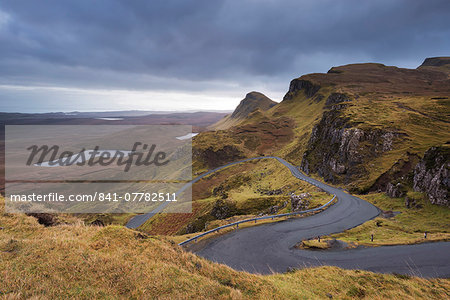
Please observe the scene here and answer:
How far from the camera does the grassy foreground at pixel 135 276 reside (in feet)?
26.4

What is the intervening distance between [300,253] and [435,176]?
27.7 m

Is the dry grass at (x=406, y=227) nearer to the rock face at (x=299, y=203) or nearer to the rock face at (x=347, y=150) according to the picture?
the rock face at (x=299, y=203)

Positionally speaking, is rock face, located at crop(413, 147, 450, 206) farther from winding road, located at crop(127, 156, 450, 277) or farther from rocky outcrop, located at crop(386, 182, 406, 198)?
winding road, located at crop(127, 156, 450, 277)

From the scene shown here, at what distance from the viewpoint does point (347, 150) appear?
54.4m

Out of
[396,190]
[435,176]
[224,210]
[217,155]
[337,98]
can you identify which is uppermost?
[337,98]

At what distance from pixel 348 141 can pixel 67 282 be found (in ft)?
206

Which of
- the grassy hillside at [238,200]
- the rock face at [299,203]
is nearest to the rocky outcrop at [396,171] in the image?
the grassy hillside at [238,200]

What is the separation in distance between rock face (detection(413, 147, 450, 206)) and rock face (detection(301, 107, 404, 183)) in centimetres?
1342

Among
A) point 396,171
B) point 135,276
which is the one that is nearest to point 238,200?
point 396,171

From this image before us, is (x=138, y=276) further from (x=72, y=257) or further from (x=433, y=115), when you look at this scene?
(x=433, y=115)

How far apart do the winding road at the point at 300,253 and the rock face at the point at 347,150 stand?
2988 cm

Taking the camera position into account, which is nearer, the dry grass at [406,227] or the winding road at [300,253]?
the winding road at [300,253]

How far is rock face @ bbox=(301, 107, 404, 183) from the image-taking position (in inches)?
1980

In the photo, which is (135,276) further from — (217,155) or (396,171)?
(217,155)
